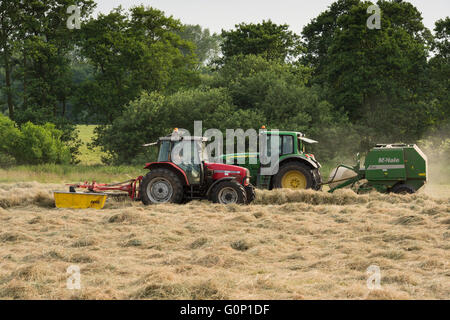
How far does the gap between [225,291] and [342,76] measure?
2489 cm

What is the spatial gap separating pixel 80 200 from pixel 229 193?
3.41 m

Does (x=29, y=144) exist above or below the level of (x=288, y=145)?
above

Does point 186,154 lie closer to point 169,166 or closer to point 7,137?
point 169,166

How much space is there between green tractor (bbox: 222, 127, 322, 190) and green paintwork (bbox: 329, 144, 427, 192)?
1.41m

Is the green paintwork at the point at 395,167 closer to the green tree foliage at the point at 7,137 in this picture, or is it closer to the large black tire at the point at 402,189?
the large black tire at the point at 402,189

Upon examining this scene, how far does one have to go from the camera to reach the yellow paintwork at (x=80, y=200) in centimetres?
1202

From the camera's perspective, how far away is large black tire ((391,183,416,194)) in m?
13.2

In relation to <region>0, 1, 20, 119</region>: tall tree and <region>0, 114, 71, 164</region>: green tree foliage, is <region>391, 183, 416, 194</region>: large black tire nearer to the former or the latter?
<region>0, 114, 71, 164</region>: green tree foliage

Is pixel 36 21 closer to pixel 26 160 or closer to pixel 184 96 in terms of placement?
pixel 26 160

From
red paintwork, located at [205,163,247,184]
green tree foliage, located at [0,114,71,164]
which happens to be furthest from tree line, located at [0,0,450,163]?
red paintwork, located at [205,163,247,184]

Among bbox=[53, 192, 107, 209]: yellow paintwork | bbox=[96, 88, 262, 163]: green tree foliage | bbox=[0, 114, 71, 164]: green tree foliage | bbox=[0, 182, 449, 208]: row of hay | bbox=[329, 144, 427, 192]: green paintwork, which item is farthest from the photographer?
bbox=[0, 114, 71, 164]: green tree foliage

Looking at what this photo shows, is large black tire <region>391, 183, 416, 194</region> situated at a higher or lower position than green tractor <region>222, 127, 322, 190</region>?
lower

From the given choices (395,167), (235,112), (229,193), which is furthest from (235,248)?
(235,112)

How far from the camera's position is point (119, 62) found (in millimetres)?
33188
